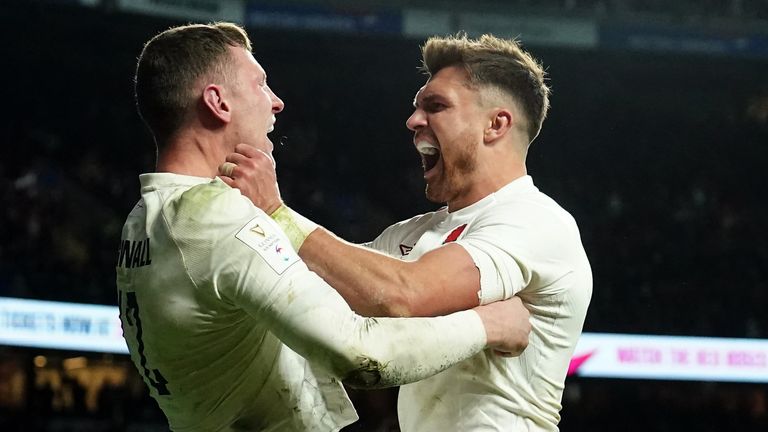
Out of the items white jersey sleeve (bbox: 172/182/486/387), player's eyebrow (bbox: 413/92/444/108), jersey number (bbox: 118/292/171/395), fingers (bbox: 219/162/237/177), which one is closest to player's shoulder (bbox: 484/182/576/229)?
player's eyebrow (bbox: 413/92/444/108)

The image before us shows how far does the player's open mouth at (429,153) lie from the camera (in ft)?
12.2

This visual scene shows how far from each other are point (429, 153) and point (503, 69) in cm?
41

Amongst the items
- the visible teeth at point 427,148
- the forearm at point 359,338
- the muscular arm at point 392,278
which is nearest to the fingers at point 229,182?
the muscular arm at point 392,278

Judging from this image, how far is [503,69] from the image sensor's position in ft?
12.0

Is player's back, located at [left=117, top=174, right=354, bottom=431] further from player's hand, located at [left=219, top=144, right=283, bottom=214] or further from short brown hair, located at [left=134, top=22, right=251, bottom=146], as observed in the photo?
short brown hair, located at [left=134, top=22, right=251, bottom=146]

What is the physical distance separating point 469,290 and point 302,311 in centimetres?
59

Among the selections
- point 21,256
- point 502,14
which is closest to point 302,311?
point 21,256

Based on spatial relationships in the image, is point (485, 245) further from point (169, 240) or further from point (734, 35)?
point (734, 35)

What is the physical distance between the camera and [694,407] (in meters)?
14.1

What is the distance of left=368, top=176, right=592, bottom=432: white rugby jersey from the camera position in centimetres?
309

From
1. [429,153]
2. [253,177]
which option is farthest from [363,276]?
[429,153]

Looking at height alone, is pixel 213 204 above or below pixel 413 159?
above

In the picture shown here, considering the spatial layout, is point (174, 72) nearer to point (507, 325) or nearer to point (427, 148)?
point (427, 148)

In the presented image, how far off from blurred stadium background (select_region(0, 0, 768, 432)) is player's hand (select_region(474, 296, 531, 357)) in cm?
960
